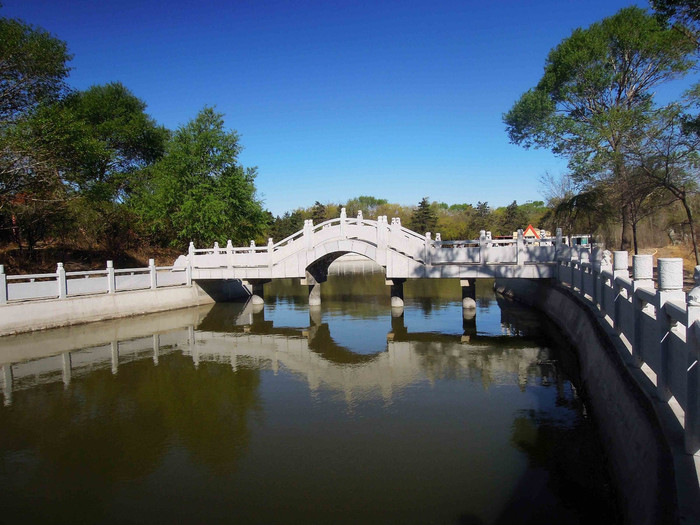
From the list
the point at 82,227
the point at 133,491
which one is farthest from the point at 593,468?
the point at 82,227

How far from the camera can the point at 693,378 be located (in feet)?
11.8

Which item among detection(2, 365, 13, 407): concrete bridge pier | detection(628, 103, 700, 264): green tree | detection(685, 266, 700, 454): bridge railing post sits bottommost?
detection(2, 365, 13, 407): concrete bridge pier

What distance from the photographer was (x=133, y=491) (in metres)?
5.88

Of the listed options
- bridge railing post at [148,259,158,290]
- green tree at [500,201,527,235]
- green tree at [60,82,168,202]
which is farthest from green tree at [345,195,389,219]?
bridge railing post at [148,259,158,290]

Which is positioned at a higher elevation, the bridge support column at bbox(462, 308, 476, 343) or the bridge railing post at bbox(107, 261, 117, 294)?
the bridge railing post at bbox(107, 261, 117, 294)

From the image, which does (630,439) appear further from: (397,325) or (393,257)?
(393,257)

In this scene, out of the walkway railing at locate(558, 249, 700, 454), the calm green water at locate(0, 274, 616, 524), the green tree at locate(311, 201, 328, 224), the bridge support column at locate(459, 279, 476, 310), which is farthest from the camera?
the green tree at locate(311, 201, 328, 224)

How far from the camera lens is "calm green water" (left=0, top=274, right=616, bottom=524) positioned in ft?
18.0

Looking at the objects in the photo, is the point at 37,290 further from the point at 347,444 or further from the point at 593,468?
the point at 593,468

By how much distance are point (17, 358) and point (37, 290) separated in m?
3.91

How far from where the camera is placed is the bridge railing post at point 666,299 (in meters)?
4.29

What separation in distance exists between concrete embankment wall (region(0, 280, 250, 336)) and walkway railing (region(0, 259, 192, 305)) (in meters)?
0.23

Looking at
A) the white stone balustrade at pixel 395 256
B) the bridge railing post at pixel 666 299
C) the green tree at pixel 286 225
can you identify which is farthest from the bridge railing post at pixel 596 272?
the green tree at pixel 286 225

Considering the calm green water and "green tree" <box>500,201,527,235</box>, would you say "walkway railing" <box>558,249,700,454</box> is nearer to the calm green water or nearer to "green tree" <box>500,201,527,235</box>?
the calm green water
